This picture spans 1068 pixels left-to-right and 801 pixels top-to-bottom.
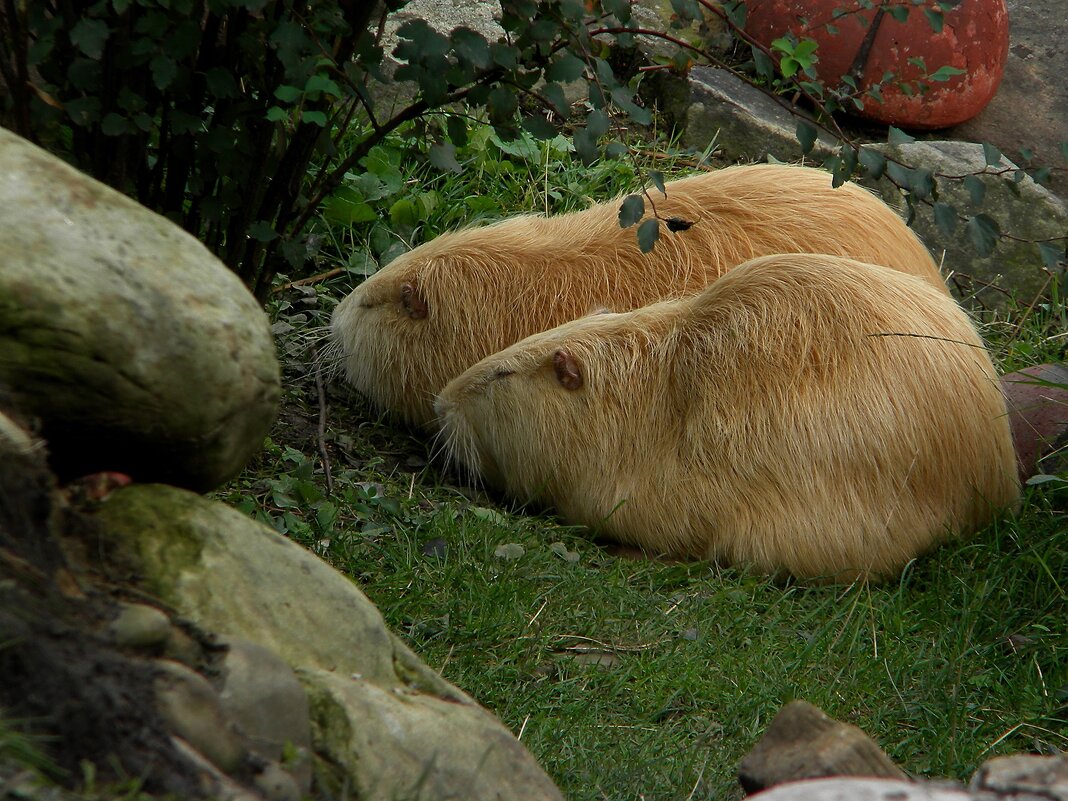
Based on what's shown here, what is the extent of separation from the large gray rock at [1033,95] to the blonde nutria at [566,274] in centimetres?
260

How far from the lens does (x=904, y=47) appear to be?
6.22 meters

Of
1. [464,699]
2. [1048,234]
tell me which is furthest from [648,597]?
[1048,234]

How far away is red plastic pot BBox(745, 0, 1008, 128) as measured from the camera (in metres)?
6.21

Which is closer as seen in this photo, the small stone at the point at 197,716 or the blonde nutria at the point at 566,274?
the small stone at the point at 197,716

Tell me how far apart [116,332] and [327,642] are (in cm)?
64

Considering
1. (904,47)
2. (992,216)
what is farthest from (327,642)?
(904,47)

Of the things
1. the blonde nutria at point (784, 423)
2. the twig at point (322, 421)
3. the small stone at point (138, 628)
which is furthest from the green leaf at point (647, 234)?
the small stone at point (138, 628)

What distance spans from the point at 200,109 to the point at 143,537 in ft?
5.32

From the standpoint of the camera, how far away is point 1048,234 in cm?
586

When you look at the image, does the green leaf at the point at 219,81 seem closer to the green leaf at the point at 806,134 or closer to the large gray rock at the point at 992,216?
the green leaf at the point at 806,134

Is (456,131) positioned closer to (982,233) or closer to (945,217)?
(945,217)

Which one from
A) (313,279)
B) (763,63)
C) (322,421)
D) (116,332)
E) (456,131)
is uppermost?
(763,63)

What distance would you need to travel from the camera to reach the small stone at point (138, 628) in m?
1.71

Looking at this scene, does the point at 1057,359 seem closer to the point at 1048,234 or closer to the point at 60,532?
the point at 1048,234
